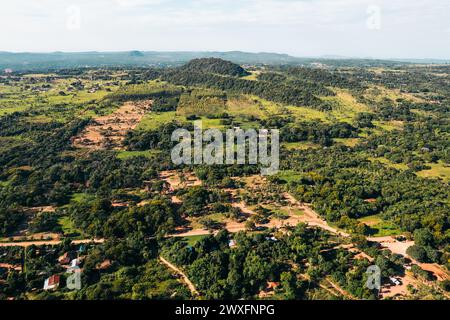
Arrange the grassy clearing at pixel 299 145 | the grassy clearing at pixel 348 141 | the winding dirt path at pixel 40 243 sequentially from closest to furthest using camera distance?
the winding dirt path at pixel 40 243 < the grassy clearing at pixel 299 145 < the grassy clearing at pixel 348 141

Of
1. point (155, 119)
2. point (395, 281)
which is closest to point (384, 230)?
point (395, 281)

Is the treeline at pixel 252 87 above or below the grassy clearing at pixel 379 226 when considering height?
above

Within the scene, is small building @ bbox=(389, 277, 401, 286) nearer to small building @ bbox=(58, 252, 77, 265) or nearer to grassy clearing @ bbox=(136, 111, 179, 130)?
small building @ bbox=(58, 252, 77, 265)

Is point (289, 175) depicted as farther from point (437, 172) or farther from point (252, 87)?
point (252, 87)

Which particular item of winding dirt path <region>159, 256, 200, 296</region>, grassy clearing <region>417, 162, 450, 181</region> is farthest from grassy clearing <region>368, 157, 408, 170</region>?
winding dirt path <region>159, 256, 200, 296</region>

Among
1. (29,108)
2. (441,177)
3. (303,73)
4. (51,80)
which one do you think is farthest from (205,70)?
(441,177)

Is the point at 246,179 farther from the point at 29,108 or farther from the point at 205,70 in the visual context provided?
the point at 205,70

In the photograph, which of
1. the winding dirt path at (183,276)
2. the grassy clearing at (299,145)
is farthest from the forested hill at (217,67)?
the winding dirt path at (183,276)

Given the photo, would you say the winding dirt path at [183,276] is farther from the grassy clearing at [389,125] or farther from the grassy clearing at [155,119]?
the grassy clearing at [389,125]
